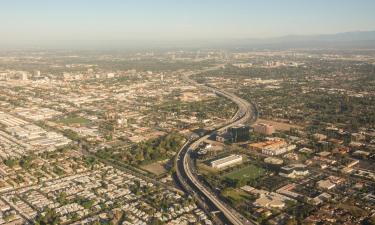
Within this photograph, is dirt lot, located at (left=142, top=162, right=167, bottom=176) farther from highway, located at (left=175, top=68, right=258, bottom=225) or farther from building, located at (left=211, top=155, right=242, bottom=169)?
building, located at (left=211, top=155, right=242, bottom=169)

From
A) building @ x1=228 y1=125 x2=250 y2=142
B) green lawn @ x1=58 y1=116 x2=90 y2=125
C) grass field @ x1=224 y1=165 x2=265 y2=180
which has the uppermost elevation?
building @ x1=228 y1=125 x2=250 y2=142

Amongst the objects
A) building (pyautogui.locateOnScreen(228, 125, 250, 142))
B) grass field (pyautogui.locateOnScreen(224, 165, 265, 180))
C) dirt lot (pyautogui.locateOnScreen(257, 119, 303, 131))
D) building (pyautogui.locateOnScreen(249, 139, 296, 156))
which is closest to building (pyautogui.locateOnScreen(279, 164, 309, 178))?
grass field (pyautogui.locateOnScreen(224, 165, 265, 180))

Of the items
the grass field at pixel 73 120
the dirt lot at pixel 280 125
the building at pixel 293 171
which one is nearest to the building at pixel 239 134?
the dirt lot at pixel 280 125

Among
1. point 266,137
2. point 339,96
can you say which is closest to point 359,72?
point 339,96

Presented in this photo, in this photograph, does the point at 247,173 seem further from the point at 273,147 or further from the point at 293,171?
the point at 273,147

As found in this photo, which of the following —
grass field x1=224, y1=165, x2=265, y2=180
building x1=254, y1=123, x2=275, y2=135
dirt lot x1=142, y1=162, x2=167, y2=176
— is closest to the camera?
grass field x1=224, y1=165, x2=265, y2=180

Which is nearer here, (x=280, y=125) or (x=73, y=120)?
(x=280, y=125)

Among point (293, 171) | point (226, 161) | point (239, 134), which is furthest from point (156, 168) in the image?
point (239, 134)
